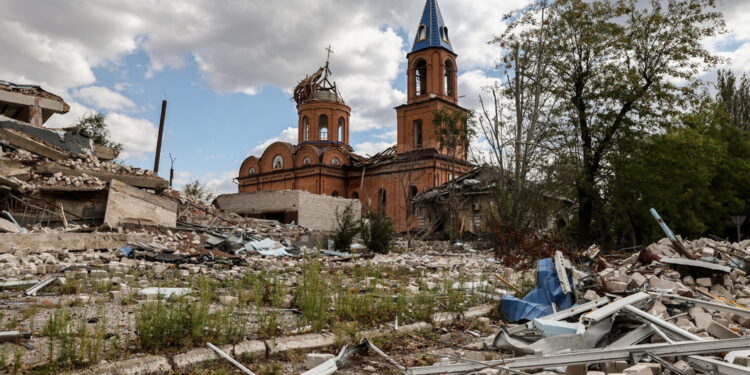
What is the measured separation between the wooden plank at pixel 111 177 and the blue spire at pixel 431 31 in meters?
23.4

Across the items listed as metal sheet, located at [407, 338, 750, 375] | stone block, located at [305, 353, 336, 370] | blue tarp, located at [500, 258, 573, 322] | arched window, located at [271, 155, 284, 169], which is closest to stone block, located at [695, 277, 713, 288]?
blue tarp, located at [500, 258, 573, 322]

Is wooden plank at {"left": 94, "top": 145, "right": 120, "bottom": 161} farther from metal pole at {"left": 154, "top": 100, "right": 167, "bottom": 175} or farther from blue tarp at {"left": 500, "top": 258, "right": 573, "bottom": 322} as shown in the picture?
blue tarp at {"left": 500, "top": 258, "right": 573, "bottom": 322}

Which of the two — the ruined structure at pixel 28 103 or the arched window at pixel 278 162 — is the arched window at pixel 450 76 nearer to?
the arched window at pixel 278 162

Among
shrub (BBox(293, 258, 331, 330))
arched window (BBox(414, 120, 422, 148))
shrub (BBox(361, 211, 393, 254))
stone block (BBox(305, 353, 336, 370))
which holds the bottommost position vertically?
stone block (BBox(305, 353, 336, 370))

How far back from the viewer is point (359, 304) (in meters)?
4.91

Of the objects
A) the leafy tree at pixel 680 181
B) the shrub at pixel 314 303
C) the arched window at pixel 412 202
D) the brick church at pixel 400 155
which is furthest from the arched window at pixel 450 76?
the shrub at pixel 314 303

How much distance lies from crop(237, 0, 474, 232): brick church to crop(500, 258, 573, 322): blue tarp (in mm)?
25299

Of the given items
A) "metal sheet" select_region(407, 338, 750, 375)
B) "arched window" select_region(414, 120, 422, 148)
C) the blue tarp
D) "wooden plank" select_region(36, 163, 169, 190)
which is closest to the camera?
"metal sheet" select_region(407, 338, 750, 375)

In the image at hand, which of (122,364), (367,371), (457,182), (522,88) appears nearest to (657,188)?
(522,88)

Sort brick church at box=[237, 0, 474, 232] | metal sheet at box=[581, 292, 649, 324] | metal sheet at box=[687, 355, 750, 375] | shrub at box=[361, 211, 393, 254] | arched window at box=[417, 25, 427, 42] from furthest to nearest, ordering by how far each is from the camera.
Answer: arched window at box=[417, 25, 427, 42] < brick church at box=[237, 0, 474, 232] < shrub at box=[361, 211, 393, 254] < metal sheet at box=[581, 292, 649, 324] < metal sheet at box=[687, 355, 750, 375]

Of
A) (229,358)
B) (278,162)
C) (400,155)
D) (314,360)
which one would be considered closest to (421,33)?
(400,155)

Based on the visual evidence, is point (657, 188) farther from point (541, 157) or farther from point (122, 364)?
point (122, 364)

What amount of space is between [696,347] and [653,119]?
16465 mm

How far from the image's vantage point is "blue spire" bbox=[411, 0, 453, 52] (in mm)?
34812
